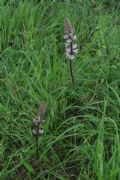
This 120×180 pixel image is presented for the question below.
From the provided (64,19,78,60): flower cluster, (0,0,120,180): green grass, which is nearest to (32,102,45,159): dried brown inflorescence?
(0,0,120,180): green grass

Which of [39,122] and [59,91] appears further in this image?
[59,91]

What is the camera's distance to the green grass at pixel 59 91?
242 centimetres

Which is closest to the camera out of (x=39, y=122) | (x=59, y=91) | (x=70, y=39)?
(x=39, y=122)

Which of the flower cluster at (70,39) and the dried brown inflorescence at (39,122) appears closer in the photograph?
the dried brown inflorescence at (39,122)

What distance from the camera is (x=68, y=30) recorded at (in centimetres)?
254

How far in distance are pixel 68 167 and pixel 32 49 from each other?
1.09 m

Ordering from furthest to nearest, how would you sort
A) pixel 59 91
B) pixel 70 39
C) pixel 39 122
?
pixel 59 91 → pixel 70 39 → pixel 39 122

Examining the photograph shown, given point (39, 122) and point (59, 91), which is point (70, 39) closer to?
point (59, 91)

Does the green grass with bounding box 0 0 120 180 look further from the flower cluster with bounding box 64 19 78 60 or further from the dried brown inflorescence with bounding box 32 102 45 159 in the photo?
the flower cluster with bounding box 64 19 78 60

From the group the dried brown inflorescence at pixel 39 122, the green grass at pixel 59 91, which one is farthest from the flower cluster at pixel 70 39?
the dried brown inflorescence at pixel 39 122

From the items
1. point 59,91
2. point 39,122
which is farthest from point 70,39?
point 39,122

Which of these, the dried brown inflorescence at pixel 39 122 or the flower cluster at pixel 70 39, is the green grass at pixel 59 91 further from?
the flower cluster at pixel 70 39

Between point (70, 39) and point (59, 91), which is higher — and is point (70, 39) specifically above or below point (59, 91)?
above

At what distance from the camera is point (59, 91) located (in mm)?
2832
